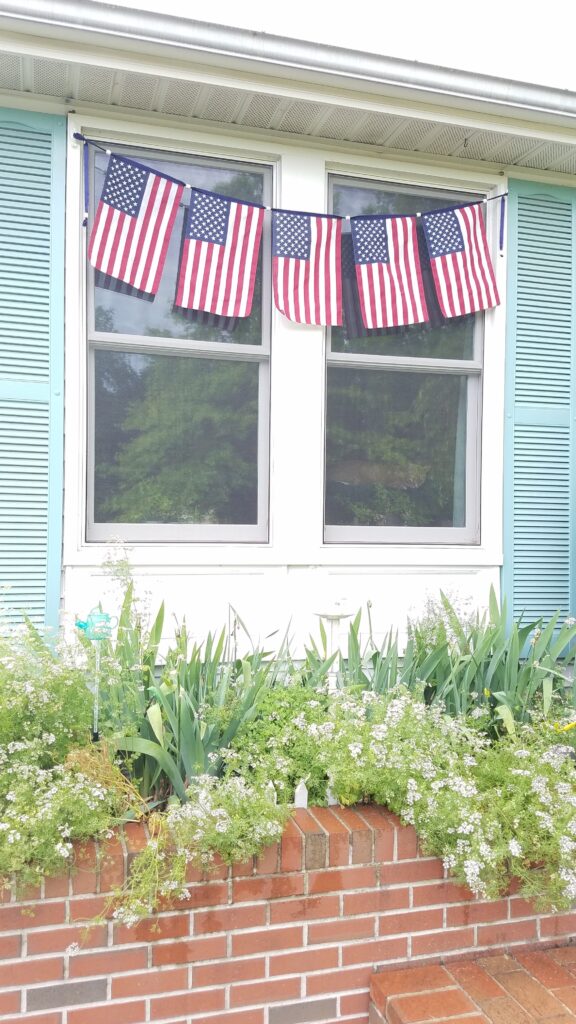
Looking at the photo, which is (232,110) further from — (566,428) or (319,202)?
(566,428)

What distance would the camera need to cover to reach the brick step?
2.03 metres

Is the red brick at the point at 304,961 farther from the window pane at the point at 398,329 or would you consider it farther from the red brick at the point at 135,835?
the window pane at the point at 398,329

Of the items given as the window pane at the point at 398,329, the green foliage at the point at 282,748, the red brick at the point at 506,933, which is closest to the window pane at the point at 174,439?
the window pane at the point at 398,329

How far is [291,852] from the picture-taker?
212cm

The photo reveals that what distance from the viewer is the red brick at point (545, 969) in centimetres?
219

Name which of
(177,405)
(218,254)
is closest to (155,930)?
(177,405)

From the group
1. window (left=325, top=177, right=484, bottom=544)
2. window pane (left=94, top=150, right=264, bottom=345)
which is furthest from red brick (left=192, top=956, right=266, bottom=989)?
window pane (left=94, top=150, right=264, bottom=345)

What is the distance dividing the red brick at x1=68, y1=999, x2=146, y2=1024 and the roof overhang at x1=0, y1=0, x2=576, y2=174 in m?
3.45

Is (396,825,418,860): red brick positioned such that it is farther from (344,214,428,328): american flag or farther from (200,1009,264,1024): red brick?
(344,214,428,328): american flag

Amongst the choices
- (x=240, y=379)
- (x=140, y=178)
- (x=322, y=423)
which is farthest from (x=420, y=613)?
(x=140, y=178)

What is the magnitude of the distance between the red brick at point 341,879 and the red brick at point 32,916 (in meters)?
0.70

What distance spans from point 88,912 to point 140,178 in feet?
10.1

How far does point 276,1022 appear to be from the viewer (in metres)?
2.12

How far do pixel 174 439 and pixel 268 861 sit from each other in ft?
7.17
